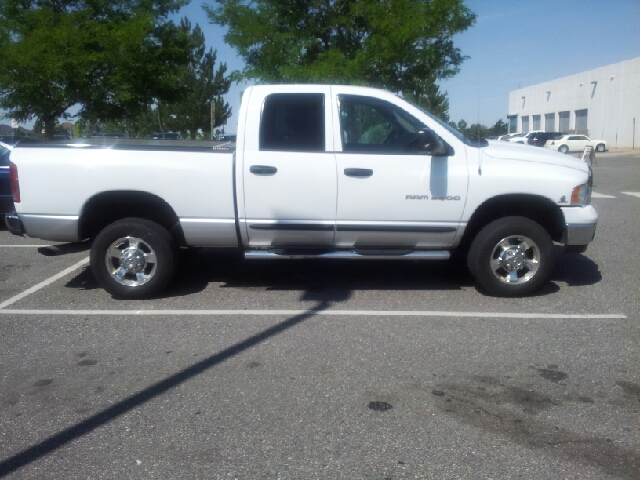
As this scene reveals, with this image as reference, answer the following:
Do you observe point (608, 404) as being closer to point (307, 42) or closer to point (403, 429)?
point (403, 429)

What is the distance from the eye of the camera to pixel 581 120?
63625 millimetres

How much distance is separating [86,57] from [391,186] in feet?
51.9

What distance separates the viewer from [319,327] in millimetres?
6086

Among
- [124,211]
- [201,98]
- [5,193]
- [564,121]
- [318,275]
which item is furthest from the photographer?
[564,121]

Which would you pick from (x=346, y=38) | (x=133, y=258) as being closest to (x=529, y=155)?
(x=133, y=258)

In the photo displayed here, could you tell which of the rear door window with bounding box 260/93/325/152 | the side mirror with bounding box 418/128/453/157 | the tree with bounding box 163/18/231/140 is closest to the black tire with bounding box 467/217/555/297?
the side mirror with bounding box 418/128/453/157

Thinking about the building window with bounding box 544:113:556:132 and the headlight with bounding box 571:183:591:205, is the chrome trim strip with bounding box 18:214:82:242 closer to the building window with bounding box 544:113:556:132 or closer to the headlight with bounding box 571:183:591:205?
the headlight with bounding box 571:183:591:205

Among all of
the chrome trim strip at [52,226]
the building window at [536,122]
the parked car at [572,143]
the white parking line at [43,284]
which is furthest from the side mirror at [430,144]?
the building window at [536,122]

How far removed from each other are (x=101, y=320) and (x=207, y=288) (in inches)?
55.7

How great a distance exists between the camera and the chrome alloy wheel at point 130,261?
22.6 feet

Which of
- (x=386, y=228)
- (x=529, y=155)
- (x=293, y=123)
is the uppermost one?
(x=293, y=123)

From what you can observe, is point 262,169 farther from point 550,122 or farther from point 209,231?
point 550,122

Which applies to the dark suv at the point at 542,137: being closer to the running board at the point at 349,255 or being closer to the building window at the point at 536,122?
the building window at the point at 536,122

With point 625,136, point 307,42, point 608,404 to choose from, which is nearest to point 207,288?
point 608,404
